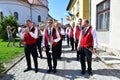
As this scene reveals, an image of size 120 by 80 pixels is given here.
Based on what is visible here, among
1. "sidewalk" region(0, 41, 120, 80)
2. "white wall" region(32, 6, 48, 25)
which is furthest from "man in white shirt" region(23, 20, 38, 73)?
"white wall" region(32, 6, 48, 25)

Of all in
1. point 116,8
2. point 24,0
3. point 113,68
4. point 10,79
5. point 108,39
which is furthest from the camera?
point 24,0

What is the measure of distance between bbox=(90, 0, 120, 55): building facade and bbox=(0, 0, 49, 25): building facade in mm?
38207

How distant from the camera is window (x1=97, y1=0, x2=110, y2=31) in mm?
14305

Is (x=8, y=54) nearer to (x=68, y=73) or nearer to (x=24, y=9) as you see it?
(x=68, y=73)

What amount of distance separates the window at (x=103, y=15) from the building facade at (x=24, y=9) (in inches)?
1522

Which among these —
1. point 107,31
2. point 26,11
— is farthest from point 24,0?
point 107,31

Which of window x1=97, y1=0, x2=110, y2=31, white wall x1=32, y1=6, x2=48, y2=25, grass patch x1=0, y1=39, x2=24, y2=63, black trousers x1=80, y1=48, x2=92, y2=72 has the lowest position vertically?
grass patch x1=0, y1=39, x2=24, y2=63

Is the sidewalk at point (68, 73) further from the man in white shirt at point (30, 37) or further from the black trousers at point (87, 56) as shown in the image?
the man in white shirt at point (30, 37)

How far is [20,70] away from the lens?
893 centimetres

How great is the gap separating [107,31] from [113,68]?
529cm

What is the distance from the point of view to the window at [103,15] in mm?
14305

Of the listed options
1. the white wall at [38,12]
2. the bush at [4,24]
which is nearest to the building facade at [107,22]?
the bush at [4,24]

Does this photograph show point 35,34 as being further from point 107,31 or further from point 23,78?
point 107,31

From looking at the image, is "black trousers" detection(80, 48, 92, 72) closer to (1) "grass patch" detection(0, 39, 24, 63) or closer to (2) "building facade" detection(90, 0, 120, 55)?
(2) "building facade" detection(90, 0, 120, 55)
